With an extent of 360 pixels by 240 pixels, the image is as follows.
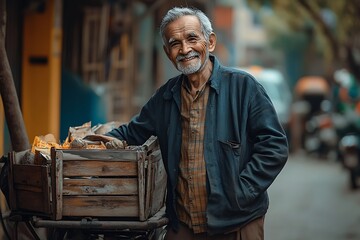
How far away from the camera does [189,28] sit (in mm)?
4316

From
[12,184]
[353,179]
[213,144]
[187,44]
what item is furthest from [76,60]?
[213,144]

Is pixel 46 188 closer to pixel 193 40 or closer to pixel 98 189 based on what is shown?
pixel 98 189

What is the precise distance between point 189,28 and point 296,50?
3747 cm

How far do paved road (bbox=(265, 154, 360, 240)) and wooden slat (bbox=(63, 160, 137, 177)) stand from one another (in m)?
6.07

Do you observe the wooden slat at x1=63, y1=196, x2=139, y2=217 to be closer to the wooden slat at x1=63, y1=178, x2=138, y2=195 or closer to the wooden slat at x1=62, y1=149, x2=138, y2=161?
the wooden slat at x1=63, y1=178, x2=138, y2=195

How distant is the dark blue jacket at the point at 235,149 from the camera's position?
422 centimetres

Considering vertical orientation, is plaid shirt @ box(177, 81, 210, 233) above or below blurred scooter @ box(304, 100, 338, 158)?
above

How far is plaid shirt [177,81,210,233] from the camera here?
4281mm

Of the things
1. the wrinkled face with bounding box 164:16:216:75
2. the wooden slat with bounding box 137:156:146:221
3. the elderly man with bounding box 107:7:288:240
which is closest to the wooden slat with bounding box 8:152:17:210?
the wooden slat with bounding box 137:156:146:221

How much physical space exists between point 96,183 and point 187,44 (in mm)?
821

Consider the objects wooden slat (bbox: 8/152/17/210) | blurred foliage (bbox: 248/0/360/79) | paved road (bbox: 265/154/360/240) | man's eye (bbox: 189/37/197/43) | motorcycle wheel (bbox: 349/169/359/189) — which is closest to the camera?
man's eye (bbox: 189/37/197/43)

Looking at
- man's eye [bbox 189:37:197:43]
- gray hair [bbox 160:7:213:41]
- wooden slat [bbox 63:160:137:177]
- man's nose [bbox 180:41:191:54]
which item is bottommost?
wooden slat [bbox 63:160:137:177]

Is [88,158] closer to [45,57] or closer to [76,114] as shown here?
[45,57]

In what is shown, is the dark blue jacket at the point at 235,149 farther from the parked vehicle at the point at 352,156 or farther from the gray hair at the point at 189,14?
the parked vehicle at the point at 352,156
